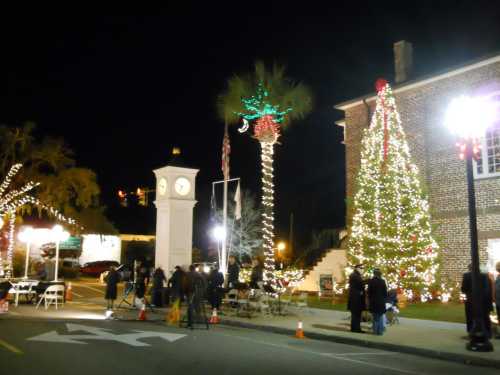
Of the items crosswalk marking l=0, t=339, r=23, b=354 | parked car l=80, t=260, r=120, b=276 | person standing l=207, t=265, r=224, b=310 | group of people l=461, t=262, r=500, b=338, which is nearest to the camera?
crosswalk marking l=0, t=339, r=23, b=354

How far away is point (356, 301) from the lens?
14773 mm

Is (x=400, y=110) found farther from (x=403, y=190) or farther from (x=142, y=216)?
(x=142, y=216)

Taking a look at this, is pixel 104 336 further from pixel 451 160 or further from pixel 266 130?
pixel 451 160

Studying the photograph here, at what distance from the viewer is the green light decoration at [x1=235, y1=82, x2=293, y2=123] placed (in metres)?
25.8

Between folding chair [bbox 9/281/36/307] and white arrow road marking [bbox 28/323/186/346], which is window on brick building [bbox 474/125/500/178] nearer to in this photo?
Result: white arrow road marking [bbox 28/323/186/346]

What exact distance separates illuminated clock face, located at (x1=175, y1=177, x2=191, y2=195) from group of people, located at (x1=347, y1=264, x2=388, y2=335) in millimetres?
10694

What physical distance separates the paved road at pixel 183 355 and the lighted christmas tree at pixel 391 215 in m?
7.87

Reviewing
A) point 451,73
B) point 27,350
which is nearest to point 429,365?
point 27,350

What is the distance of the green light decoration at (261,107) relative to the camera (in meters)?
25.8

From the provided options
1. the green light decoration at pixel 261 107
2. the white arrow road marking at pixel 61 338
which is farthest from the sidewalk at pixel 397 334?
the green light decoration at pixel 261 107

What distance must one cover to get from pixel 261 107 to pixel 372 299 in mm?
13578

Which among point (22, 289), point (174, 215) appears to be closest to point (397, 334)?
point (174, 215)

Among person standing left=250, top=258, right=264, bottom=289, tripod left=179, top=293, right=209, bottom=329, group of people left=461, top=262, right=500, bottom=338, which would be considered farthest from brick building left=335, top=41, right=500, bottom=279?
tripod left=179, top=293, right=209, bottom=329

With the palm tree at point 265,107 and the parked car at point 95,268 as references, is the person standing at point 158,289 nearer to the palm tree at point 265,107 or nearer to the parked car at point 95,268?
the palm tree at point 265,107
